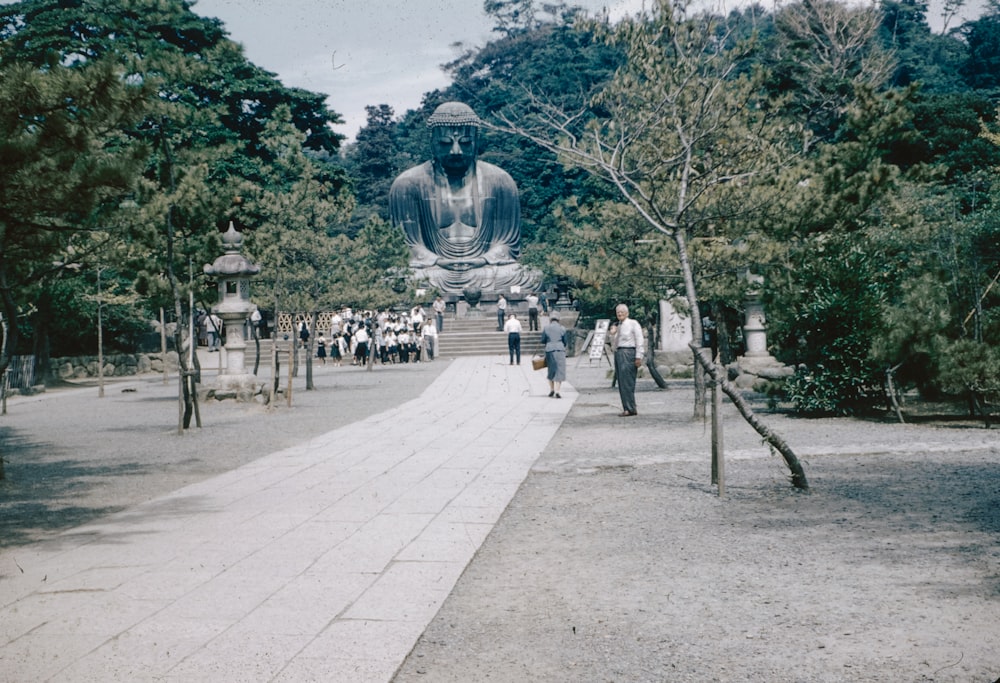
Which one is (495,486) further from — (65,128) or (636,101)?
(636,101)

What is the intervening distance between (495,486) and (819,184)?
6305 mm

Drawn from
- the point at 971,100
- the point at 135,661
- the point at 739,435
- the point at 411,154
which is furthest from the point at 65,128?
the point at 411,154

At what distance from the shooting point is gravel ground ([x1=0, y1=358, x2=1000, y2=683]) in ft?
13.1

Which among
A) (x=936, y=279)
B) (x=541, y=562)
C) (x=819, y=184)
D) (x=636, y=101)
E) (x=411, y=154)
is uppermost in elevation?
(x=411, y=154)

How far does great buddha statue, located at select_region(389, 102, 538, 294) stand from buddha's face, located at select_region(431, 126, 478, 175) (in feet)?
0.13

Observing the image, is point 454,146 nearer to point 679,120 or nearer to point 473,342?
point 473,342

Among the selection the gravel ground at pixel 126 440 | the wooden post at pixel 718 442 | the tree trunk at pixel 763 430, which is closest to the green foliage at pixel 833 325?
the tree trunk at pixel 763 430

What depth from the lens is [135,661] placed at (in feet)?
13.1

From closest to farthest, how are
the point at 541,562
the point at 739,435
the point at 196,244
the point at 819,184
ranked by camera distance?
1. the point at 541,562
2. the point at 739,435
3. the point at 819,184
4. the point at 196,244

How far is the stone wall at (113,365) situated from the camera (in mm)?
27984

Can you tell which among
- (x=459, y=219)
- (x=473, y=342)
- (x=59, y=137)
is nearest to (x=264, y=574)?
(x=59, y=137)

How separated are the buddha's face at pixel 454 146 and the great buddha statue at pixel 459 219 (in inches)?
1.6

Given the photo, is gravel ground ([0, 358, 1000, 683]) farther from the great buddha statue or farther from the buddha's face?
the buddha's face

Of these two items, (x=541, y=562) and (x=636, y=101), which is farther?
(x=636, y=101)
